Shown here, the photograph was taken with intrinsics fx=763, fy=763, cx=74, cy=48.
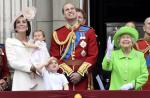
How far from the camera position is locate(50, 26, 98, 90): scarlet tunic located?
9.80 m

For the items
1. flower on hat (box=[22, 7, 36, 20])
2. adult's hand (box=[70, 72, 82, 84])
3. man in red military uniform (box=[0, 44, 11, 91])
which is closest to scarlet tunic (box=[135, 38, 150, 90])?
adult's hand (box=[70, 72, 82, 84])

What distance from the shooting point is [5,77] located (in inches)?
384

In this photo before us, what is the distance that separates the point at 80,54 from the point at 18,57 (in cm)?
100

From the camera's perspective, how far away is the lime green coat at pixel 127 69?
30.6 feet

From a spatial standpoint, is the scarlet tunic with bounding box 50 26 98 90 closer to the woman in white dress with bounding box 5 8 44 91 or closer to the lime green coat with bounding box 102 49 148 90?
the lime green coat with bounding box 102 49 148 90

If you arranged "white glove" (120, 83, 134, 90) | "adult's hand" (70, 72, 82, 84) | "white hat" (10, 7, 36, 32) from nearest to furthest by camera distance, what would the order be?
"white glove" (120, 83, 134, 90) → "white hat" (10, 7, 36, 32) → "adult's hand" (70, 72, 82, 84)

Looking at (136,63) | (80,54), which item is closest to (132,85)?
(136,63)

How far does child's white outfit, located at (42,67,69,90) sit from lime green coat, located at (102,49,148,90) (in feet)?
1.85

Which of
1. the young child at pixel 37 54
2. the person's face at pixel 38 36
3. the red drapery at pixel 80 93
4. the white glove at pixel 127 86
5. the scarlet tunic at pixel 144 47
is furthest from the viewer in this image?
the person's face at pixel 38 36

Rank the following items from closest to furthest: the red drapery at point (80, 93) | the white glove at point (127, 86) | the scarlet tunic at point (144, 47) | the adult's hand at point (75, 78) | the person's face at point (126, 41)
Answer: the red drapery at point (80, 93) < the white glove at point (127, 86) < the person's face at point (126, 41) < the adult's hand at point (75, 78) < the scarlet tunic at point (144, 47)

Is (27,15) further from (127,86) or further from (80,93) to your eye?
(127,86)

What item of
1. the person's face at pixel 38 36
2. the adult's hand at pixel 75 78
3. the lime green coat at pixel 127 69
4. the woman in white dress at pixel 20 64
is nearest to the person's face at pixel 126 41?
the lime green coat at pixel 127 69

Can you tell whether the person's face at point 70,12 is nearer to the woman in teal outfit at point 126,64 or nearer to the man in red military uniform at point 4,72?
the woman in teal outfit at point 126,64

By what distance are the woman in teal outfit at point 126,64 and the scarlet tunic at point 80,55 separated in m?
0.45
